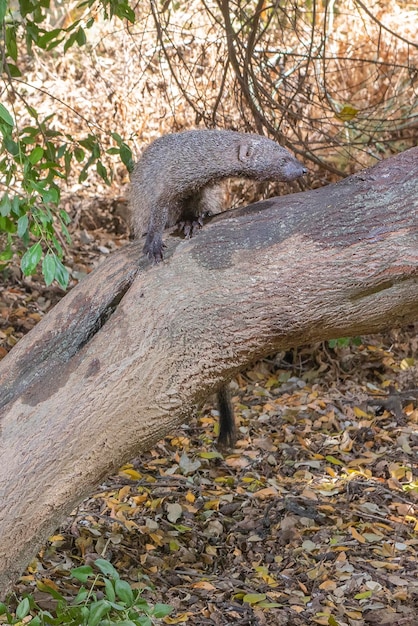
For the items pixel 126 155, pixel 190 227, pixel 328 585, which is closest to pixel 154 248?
pixel 190 227

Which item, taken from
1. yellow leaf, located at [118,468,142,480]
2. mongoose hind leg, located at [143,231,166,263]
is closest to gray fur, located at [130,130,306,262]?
mongoose hind leg, located at [143,231,166,263]

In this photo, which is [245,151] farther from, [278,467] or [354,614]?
[354,614]

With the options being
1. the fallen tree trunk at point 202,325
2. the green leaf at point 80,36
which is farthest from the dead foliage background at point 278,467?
the fallen tree trunk at point 202,325

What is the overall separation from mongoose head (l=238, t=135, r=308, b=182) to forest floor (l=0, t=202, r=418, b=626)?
148 centimetres

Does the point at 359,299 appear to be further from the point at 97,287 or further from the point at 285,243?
the point at 97,287

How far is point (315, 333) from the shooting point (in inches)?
89.6

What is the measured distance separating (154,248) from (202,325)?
384 mm

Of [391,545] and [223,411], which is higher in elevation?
[223,411]

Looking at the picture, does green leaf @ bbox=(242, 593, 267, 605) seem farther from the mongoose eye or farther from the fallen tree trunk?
the mongoose eye

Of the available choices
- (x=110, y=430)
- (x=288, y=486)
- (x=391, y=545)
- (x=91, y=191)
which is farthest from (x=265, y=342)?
(x=91, y=191)

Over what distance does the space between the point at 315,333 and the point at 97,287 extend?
0.73 m

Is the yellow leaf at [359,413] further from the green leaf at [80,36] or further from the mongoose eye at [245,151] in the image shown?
the green leaf at [80,36]

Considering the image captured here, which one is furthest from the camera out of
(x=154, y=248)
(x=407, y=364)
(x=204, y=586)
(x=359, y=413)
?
(x=407, y=364)

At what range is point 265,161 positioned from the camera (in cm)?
324
